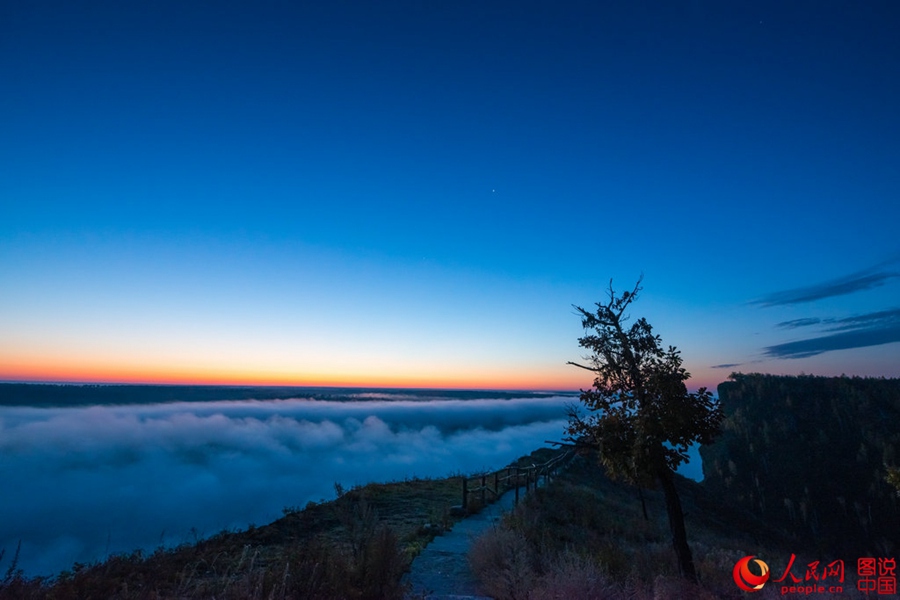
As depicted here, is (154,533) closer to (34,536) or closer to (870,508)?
(34,536)

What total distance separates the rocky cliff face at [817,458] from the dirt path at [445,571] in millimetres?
57238

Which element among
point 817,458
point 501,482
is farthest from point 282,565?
point 817,458

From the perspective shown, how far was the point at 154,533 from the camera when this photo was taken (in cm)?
5975

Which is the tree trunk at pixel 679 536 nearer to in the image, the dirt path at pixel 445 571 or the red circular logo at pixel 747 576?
the red circular logo at pixel 747 576

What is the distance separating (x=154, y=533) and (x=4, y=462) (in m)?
89.4

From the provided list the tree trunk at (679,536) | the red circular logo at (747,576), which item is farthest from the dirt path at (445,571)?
the red circular logo at (747,576)

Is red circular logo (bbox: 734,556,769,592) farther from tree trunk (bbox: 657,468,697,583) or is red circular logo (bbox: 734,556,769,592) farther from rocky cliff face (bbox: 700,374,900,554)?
rocky cliff face (bbox: 700,374,900,554)

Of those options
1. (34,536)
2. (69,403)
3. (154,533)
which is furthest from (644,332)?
(69,403)

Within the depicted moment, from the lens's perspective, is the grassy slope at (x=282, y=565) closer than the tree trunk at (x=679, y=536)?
Yes

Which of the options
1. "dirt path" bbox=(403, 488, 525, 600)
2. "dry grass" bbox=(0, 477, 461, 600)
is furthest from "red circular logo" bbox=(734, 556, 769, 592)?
"dry grass" bbox=(0, 477, 461, 600)

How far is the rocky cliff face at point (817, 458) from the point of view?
63594 millimetres

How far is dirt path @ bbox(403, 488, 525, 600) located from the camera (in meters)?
8.68

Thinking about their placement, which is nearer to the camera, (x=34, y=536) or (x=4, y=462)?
(x=34, y=536)

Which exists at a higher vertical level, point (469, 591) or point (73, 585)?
point (73, 585)
